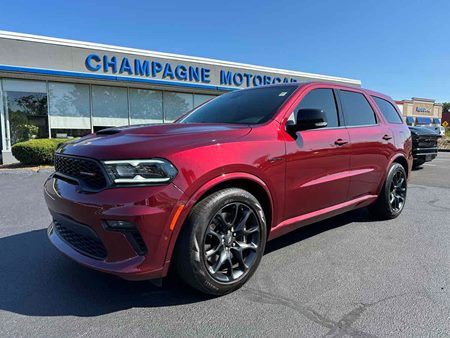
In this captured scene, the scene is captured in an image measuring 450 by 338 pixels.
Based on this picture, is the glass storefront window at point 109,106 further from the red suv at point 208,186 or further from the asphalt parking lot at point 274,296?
the red suv at point 208,186

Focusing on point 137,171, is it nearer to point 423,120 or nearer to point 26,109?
point 26,109

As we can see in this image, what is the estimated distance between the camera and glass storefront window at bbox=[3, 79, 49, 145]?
1357cm

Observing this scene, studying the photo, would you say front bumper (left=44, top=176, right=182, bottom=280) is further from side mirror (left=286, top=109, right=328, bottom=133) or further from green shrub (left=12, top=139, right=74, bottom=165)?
green shrub (left=12, top=139, right=74, bottom=165)

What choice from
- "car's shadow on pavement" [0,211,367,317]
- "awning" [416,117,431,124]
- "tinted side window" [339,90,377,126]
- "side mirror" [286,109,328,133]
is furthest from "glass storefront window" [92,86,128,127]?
"awning" [416,117,431,124]

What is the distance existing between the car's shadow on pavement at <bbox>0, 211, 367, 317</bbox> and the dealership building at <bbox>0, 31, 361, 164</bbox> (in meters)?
12.1

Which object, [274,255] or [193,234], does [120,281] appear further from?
[274,255]

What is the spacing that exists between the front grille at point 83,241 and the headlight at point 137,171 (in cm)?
46

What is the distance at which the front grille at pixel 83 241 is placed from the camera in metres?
2.47

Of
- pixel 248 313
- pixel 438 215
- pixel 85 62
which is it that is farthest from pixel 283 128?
pixel 85 62

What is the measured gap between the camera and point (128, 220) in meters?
2.29

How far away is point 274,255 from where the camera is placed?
11.7ft

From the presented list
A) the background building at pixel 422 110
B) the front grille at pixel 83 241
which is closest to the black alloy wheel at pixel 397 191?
the front grille at pixel 83 241

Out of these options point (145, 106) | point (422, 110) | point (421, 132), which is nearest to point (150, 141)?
point (421, 132)

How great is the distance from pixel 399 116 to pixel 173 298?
175 inches
